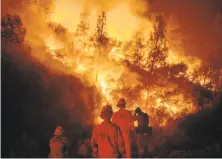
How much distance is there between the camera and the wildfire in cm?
1580

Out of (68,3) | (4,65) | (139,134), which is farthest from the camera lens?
(68,3)

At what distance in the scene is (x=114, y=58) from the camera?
53.0 ft

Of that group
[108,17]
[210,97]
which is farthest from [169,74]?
[108,17]

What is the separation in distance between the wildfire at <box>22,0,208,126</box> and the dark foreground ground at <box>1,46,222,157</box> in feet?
2.17

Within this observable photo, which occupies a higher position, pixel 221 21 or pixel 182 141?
pixel 221 21

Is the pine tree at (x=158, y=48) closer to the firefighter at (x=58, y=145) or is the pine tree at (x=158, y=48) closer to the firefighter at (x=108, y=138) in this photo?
the firefighter at (x=58, y=145)

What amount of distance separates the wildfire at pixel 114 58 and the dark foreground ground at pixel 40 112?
0.66m

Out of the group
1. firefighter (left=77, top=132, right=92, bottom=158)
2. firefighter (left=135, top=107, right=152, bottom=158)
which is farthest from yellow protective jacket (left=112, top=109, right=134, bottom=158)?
firefighter (left=77, top=132, right=92, bottom=158)

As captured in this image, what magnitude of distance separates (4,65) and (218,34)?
7.75m

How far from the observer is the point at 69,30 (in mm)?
15852

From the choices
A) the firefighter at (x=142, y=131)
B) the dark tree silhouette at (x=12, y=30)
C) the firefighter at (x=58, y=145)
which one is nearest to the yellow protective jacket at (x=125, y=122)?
the firefighter at (x=142, y=131)

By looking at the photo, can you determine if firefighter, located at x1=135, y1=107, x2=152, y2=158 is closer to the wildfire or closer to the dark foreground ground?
the dark foreground ground

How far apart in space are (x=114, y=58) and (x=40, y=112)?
3304mm

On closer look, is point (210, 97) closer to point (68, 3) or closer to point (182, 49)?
point (182, 49)
